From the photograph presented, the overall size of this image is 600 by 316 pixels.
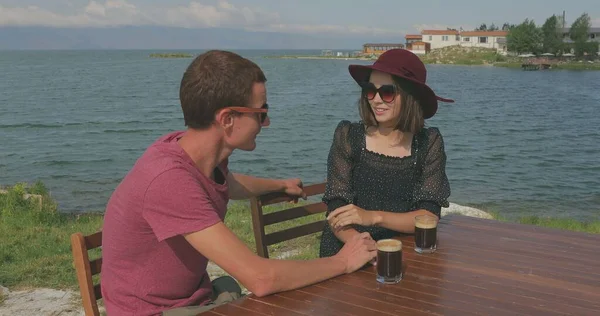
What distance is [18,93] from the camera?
4503 centimetres

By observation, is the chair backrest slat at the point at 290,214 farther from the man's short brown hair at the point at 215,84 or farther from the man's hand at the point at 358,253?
the man's short brown hair at the point at 215,84

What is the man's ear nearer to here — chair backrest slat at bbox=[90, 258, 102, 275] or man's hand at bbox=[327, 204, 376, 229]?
chair backrest slat at bbox=[90, 258, 102, 275]

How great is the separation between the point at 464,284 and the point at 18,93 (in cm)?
4763

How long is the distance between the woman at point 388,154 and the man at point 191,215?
0.99m

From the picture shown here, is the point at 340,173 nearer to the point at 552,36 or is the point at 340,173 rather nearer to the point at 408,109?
the point at 408,109

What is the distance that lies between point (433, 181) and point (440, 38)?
12823 cm

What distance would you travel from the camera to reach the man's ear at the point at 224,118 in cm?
237

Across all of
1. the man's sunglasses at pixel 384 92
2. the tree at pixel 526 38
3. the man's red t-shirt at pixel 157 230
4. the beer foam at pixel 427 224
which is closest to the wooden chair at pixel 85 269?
the man's red t-shirt at pixel 157 230

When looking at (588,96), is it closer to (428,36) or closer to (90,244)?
(90,244)

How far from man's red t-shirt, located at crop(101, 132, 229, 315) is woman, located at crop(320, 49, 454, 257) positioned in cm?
108

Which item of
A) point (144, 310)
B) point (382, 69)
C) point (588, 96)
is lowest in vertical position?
point (588, 96)

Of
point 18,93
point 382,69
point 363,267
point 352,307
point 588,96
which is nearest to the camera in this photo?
point 352,307

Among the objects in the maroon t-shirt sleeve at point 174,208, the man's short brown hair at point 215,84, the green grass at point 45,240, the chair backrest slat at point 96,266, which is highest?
the man's short brown hair at point 215,84

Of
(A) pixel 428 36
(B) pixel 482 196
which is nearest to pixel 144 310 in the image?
(B) pixel 482 196
